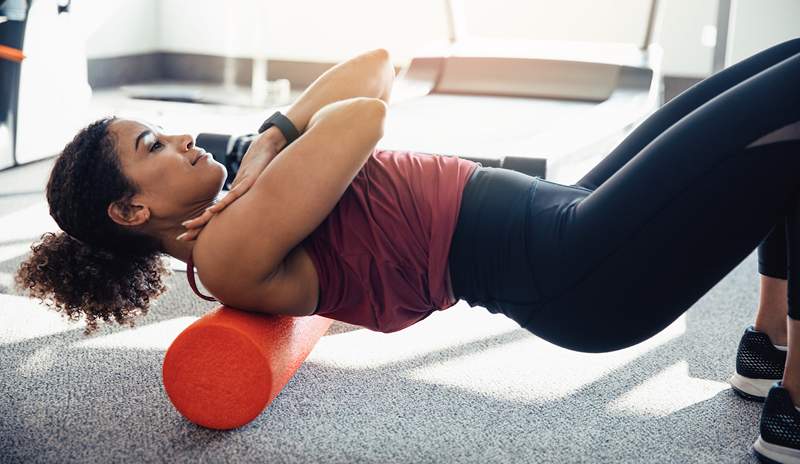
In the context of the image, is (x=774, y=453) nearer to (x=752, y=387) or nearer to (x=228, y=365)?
(x=752, y=387)

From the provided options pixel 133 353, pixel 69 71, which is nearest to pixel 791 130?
pixel 133 353

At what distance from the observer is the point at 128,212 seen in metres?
1.33

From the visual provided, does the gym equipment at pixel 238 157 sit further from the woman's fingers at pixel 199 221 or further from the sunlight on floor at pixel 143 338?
the woman's fingers at pixel 199 221

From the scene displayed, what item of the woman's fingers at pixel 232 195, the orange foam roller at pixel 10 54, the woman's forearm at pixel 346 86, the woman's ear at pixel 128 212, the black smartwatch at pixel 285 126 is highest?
the woman's forearm at pixel 346 86

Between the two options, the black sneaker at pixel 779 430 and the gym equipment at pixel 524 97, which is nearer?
the black sneaker at pixel 779 430

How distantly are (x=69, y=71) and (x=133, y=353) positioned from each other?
2.46 m

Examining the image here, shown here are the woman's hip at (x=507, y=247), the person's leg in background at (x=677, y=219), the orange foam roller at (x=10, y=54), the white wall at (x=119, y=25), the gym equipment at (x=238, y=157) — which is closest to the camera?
the person's leg in background at (x=677, y=219)

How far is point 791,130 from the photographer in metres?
1.10

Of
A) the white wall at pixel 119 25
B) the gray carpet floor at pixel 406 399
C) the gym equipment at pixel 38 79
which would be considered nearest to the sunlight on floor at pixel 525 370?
the gray carpet floor at pixel 406 399

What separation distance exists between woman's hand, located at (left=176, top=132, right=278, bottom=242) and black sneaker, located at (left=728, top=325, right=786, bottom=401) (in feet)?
3.59

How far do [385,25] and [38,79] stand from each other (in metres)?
2.57

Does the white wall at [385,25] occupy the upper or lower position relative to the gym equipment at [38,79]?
upper

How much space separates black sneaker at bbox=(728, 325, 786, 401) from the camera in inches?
67.1

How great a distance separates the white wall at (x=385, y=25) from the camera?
190 inches
